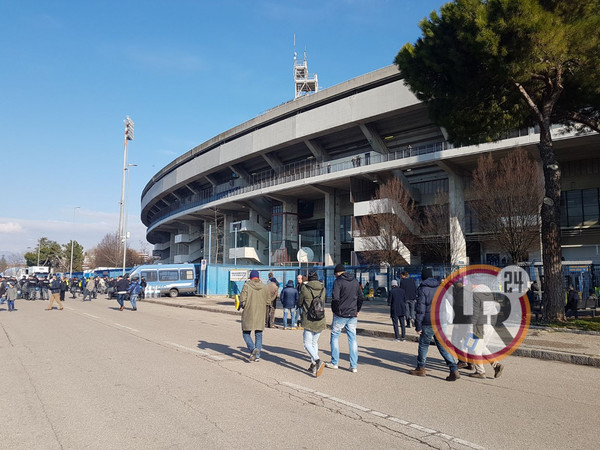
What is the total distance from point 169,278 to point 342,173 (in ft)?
54.1

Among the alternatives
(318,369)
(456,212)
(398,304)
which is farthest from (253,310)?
(456,212)

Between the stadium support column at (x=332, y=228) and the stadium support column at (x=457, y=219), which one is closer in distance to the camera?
the stadium support column at (x=457, y=219)

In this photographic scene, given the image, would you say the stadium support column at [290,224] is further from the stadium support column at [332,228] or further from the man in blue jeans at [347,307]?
the man in blue jeans at [347,307]

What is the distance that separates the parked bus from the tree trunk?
2636cm

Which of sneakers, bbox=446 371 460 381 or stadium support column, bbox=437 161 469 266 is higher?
stadium support column, bbox=437 161 469 266

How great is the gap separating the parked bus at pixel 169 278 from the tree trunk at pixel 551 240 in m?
26.4

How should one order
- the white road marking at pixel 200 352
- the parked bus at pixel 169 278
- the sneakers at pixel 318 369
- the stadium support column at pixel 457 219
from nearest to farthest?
the sneakers at pixel 318 369 → the white road marking at pixel 200 352 → the stadium support column at pixel 457 219 → the parked bus at pixel 169 278

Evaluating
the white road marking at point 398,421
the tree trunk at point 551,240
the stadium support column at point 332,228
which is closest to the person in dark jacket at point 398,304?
the tree trunk at point 551,240

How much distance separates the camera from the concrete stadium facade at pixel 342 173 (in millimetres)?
31766

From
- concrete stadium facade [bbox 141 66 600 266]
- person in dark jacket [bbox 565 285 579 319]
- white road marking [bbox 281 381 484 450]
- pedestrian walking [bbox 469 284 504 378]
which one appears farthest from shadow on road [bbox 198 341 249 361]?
concrete stadium facade [bbox 141 66 600 266]

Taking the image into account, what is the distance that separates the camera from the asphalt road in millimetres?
4238

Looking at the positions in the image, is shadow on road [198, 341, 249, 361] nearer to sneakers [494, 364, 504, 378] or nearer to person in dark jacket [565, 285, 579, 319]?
sneakers [494, 364, 504, 378]

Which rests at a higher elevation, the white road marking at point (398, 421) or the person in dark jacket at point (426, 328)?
the person in dark jacket at point (426, 328)

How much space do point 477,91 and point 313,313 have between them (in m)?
10.6
